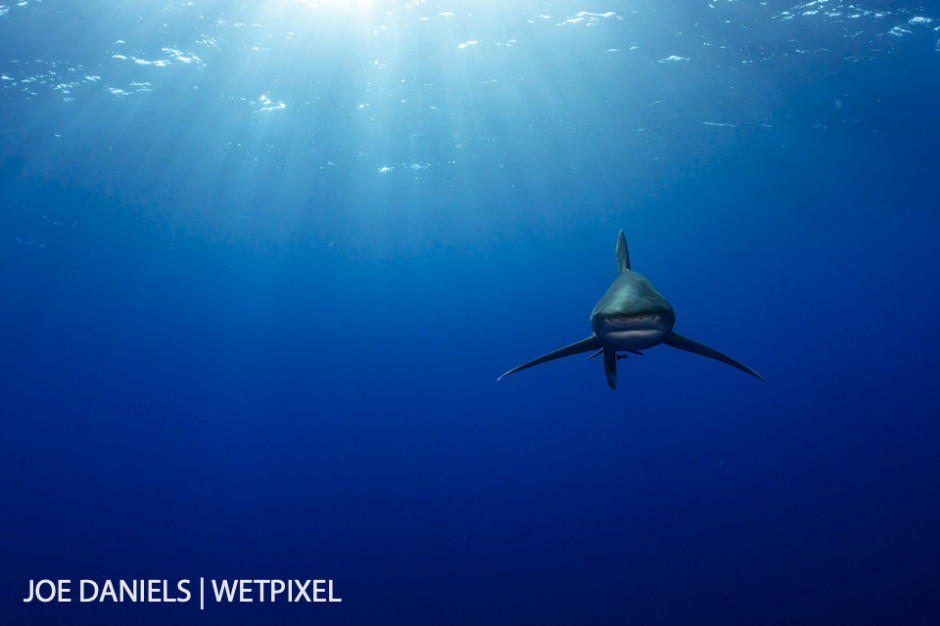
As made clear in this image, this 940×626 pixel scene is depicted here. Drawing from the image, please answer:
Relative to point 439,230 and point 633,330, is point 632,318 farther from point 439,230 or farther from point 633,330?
point 439,230

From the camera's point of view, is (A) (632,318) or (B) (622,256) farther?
(B) (622,256)

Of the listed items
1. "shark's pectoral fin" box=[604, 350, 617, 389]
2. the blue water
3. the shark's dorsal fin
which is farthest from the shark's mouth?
the blue water

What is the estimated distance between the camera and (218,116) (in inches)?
761

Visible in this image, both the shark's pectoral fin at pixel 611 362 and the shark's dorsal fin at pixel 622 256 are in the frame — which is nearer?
the shark's pectoral fin at pixel 611 362

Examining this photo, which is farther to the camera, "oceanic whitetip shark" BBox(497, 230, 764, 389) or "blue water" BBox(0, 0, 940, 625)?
"blue water" BBox(0, 0, 940, 625)

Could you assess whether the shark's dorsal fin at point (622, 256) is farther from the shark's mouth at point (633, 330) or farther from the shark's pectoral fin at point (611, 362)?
the shark's mouth at point (633, 330)

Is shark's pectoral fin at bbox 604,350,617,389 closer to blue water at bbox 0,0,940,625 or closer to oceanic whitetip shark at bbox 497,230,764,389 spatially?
oceanic whitetip shark at bbox 497,230,764,389

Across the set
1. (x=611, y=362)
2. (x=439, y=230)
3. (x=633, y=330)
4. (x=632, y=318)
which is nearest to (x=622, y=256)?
(x=611, y=362)

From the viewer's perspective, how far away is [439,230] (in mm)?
40219

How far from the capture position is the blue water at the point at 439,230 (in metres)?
16.1

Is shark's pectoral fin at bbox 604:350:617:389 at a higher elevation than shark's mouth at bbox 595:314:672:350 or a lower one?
lower

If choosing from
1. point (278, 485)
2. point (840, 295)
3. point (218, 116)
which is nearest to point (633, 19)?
point (218, 116)

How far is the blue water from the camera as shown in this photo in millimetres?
16094

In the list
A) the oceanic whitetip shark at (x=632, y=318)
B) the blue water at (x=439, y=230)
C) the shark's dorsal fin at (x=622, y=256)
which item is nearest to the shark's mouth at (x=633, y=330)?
the oceanic whitetip shark at (x=632, y=318)
